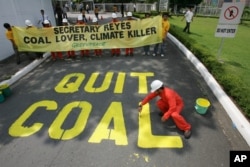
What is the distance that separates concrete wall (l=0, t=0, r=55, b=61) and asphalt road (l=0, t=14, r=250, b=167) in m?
3.29

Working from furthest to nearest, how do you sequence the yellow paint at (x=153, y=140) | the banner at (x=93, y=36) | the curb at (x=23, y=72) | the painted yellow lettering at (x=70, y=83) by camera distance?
the banner at (x=93, y=36) → the curb at (x=23, y=72) → the painted yellow lettering at (x=70, y=83) → the yellow paint at (x=153, y=140)

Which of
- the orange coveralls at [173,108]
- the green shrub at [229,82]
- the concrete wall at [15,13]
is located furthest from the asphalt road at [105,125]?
the concrete wall at [15,13]

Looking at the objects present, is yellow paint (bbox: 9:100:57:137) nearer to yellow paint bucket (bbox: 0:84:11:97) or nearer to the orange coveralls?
yellow paint bucket (bbox: 0:84:11:97)

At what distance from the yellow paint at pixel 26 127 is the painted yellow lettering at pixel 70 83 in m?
0.83

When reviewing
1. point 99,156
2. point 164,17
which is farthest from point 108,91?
point 164,17

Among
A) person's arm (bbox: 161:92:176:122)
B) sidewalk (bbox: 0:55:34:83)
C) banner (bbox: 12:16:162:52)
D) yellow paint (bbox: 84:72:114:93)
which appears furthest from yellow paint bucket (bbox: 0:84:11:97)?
person's arm (bbox: 161:92:176:122)

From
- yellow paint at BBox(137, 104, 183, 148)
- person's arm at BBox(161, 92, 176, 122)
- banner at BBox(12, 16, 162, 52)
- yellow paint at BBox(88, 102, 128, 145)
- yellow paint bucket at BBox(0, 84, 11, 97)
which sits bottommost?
Answer: yellow paint at BBox(137, 104, 183, 148)

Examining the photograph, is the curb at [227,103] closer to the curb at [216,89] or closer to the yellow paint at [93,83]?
the curb at [216,89]

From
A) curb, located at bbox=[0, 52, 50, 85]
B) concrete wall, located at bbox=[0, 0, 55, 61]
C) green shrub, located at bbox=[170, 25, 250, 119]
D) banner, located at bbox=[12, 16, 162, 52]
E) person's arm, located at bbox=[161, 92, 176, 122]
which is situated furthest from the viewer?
concrete wall, located at bbox=[0, 0, 55, 61]

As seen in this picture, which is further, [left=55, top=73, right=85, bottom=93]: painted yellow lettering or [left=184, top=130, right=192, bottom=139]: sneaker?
[left=55, top=73, right=85, bottom=93]: painted yellow lettering

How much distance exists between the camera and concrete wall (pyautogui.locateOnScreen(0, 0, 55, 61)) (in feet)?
30.3

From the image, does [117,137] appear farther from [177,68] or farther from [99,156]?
[177,68]

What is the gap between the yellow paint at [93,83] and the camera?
6215 mm

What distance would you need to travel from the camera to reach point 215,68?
667 centimetres
